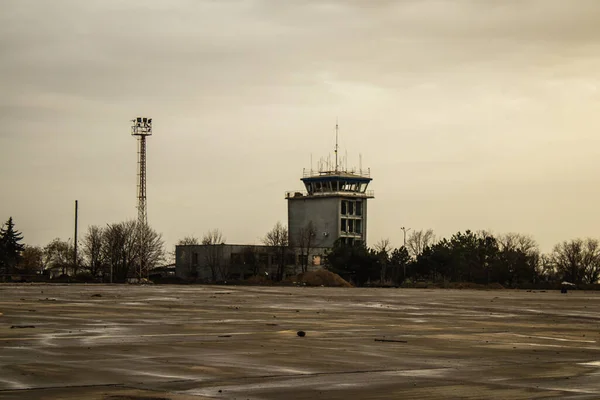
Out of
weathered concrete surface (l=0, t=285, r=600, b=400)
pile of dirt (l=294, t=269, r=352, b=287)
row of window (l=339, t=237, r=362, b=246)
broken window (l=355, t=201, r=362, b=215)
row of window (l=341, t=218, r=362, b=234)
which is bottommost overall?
weathered concrete surface (l=0, t=285, r=600, b=400)

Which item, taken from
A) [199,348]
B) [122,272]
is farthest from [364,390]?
[122,272]

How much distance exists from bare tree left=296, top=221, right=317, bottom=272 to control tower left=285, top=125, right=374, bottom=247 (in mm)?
220

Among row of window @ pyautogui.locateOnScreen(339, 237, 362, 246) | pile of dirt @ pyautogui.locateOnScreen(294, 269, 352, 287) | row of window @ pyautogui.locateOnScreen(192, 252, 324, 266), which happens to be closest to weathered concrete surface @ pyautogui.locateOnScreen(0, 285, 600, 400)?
pile of dirt @ pyautogui.locateOnScreen(294, 269, 352, 287)

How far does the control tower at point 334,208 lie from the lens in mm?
175750

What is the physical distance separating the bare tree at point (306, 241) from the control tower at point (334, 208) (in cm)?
22

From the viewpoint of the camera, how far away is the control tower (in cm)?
17575

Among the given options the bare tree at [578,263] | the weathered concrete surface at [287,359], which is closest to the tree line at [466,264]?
the bare tree at [578,263]

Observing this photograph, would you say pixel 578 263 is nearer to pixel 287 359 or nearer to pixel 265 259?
pixel 265 259

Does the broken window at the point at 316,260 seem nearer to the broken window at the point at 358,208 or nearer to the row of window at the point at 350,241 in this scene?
the row of window at the point at 350,241

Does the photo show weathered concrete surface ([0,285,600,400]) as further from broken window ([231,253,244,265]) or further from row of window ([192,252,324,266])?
row of window ([192,252,324,266])

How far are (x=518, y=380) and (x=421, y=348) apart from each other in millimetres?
5926

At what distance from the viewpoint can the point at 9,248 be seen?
17388cm

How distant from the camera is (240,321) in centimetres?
3025

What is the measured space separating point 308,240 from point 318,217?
15.1 feet
